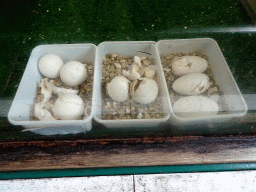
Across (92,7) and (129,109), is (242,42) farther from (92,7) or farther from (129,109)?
(92,7)

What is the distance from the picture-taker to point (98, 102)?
0.68 metres

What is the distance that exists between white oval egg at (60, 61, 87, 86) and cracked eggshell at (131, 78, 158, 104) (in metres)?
0.23

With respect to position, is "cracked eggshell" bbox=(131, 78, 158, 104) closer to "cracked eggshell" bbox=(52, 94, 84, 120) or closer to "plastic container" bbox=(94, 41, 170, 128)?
"plastic container" bbox=(94, 41, 170, 128)

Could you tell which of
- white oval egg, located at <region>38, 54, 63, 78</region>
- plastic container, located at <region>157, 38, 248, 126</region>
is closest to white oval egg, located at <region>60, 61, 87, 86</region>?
white oval egg, located at <region>38, 54, 63, 78</region>

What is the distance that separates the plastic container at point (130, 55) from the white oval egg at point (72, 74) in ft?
0.22

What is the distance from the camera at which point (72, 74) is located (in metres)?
0.71

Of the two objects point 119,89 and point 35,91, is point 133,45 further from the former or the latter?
point 35,91

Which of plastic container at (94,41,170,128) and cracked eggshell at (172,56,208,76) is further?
cracked eggshell at (172,56,208,76)

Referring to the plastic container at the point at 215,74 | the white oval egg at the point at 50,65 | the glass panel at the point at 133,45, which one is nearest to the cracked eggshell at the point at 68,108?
the glass panel at the point at 133,45

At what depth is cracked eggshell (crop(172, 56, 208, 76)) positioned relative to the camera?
0.73 metres

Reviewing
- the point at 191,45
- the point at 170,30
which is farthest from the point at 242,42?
the point at 170,30

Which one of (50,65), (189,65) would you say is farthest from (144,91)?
(50,65)

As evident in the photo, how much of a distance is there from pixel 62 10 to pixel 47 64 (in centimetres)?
26

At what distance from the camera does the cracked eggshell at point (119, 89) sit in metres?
0.66
